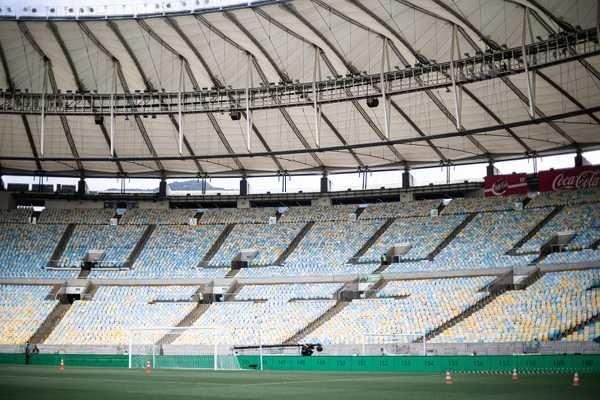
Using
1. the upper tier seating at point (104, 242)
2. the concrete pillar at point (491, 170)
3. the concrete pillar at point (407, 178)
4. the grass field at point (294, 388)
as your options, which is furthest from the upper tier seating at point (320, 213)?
the grass field at point (294, 388)

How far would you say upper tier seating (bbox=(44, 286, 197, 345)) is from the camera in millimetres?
55062

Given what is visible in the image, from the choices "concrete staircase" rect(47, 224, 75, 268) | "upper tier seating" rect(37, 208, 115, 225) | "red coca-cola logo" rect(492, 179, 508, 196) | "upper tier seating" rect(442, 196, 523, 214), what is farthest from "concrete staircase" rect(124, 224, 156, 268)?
"red coca-cola logo" rect(492, 179, 508, 196)

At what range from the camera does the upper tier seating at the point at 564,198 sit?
2261 inches

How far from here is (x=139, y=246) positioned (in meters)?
66.2

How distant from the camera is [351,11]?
150 feet

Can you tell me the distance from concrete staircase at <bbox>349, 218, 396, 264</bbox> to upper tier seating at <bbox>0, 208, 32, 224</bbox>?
2842 centimetres

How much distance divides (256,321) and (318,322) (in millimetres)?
4372

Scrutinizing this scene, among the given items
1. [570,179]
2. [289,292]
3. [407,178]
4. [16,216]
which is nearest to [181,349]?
[289,292]

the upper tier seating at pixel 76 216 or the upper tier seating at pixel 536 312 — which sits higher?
the upper tier seating at pixel 76 216

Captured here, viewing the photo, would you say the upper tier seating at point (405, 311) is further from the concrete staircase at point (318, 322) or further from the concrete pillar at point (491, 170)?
the concrete pillar at point (491, 170)

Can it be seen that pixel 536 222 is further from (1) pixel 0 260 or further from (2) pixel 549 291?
(1) pixel 0 260

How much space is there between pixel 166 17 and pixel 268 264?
857 inches

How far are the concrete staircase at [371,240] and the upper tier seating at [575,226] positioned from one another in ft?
39.4

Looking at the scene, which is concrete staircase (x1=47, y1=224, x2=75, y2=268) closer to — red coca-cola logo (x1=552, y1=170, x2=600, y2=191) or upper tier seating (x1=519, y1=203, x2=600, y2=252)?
upper tier seating (x1=519, y1=203, x2=600, y2=252)
